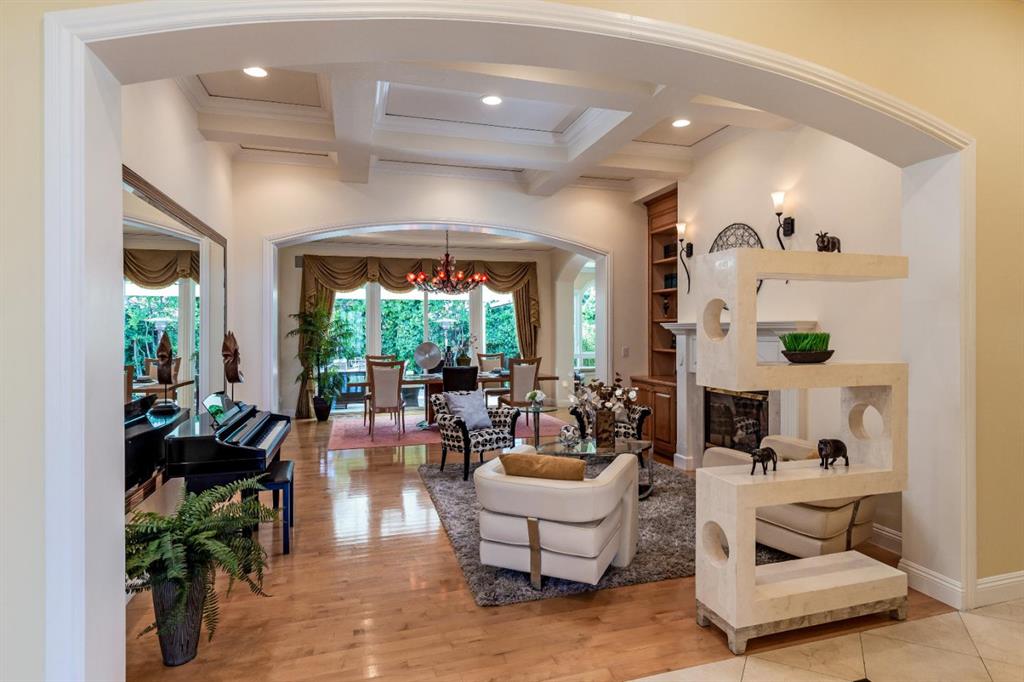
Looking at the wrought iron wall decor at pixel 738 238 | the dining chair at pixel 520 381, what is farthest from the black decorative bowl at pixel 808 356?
the dining chair at pixel 520 381

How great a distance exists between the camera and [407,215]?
6.22 metres

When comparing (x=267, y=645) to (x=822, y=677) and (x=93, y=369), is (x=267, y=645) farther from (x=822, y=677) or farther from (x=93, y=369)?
(x=822, y=677)

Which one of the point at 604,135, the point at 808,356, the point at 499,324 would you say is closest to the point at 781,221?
the point at 604,135

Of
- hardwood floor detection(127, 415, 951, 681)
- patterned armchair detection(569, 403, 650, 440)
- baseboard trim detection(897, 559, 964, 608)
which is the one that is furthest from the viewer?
patterned armchair detection(569, 403, 650, 440)

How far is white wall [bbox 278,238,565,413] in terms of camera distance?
9.67 metres

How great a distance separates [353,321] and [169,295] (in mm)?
6810

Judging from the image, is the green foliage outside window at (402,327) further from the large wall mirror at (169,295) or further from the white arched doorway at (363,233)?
the large wall mirror at (169,295)

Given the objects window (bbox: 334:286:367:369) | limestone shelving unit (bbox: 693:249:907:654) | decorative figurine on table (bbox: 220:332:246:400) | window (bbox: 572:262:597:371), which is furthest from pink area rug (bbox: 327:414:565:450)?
limestone shelving unit (bbox: 693:249:907:654)

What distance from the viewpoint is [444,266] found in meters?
8.08

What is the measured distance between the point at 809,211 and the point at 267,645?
4.60 meters

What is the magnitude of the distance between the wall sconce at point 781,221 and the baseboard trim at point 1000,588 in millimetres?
2638

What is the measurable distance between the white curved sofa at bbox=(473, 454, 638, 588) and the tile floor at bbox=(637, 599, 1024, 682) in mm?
738

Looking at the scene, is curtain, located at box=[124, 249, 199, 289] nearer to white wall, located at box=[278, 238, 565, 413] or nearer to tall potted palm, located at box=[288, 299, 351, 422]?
tall potted palm, located at box=[288, 299, 351, 422]

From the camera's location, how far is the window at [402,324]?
10422 mm
